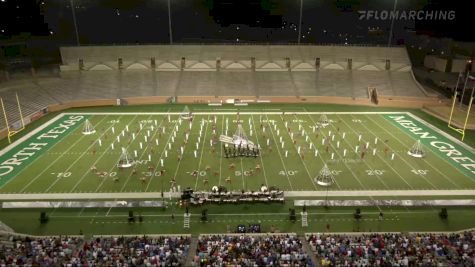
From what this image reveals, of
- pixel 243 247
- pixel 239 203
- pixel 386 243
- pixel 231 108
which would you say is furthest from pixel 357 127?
pixel 243 247

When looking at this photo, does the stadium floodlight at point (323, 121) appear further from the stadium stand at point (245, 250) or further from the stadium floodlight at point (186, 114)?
the stadium stand at point (245, 250)

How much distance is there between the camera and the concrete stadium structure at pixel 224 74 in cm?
4903

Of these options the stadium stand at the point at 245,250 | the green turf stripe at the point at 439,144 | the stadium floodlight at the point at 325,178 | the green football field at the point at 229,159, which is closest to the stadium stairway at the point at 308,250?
the stadium stand at the point at 245,250

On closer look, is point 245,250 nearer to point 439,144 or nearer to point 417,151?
point 417,151

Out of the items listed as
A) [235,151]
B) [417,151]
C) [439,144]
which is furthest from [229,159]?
[439,144]

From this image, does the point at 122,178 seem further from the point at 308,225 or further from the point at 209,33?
the point at 209,33

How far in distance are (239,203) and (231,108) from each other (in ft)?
77.7

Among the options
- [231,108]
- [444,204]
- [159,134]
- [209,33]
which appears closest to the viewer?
[444,204]

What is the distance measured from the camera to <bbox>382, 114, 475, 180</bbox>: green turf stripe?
29.6 metres

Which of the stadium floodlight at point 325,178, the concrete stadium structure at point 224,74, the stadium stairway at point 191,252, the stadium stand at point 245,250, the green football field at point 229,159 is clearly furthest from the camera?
the concrete stadium structure at point 224,74

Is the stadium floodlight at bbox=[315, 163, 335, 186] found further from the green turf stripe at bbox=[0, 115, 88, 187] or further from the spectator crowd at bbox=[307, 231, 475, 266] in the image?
the green turf stripe at bbox=[0, 115, 88, 187]

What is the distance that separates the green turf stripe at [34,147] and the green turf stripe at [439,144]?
33.3 m

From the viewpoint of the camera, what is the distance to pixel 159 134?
36.0 metres

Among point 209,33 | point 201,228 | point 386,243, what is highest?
point 209,33
